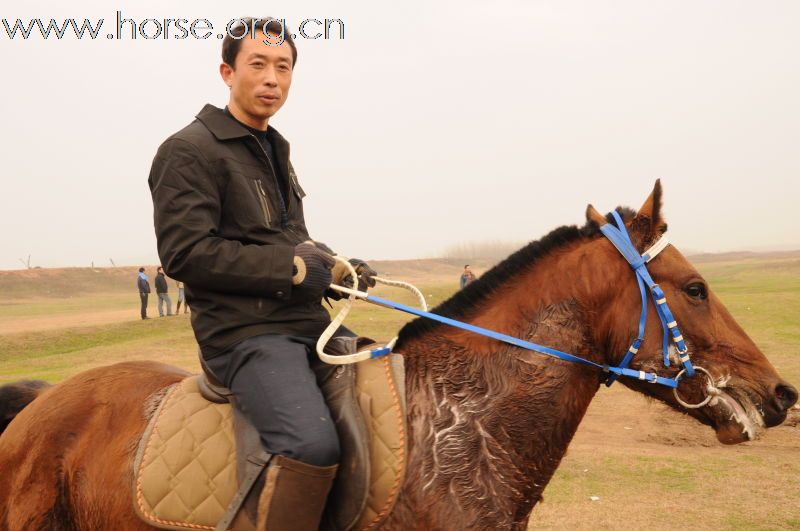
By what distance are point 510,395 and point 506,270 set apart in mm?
658

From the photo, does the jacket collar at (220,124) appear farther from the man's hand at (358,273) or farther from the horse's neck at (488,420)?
the horse's neck at (488,420)

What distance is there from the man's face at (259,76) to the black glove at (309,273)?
0.82 m

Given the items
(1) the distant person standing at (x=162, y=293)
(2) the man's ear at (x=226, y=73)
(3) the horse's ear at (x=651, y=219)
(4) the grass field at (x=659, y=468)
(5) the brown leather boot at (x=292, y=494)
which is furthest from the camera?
(1) the distant person standing at (x=162, y=293)

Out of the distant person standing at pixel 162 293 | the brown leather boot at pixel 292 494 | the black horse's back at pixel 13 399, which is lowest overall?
the distant person standing at pixel 162 293

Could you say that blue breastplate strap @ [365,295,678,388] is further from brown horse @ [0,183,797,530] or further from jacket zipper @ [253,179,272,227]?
jacket zipper @ [253,179,272,227]

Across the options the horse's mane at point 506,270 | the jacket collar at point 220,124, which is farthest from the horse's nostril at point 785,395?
the jacket collar at point 220,124

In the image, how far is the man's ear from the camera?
10.7 feet

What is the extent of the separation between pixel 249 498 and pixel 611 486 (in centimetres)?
558

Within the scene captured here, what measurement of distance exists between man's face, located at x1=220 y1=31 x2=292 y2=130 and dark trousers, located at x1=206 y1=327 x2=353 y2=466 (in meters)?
1.24

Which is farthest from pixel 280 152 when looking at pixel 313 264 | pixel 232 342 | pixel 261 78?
pixel 232 342

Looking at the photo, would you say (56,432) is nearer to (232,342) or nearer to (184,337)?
(232,342)

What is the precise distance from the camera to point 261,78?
3.16 m

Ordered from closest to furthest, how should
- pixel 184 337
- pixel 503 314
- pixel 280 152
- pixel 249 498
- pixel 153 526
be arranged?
1. pixel 249 498
2. pixel 153 526
3. pixel 503 314
4. pixel 280 152
5. pixel 184 337

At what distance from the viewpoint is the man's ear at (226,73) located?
128 inches
